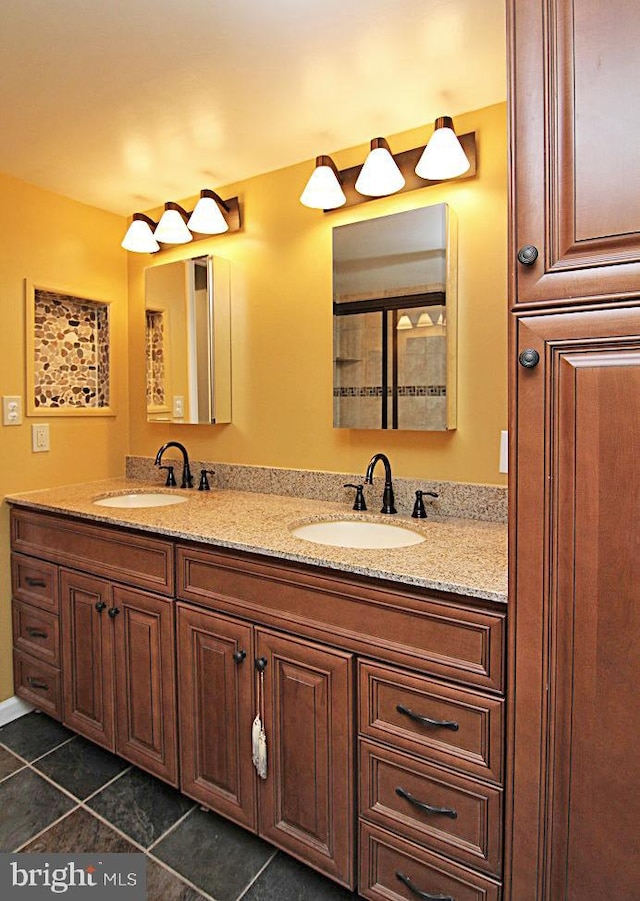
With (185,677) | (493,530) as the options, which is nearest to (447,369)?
(493,530)

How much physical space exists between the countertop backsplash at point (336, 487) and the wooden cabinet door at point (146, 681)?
699 mm

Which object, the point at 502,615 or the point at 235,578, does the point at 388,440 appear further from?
the point at 502,615

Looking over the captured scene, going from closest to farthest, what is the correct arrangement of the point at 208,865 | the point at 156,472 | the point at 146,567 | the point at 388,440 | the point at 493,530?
1. the point at 208,865
2. the point at 493,530
3. the point at 146,567
4. the point at 388,440
5. the point at 156,472

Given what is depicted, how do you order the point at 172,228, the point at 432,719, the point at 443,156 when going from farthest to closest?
the point at 172,228, the point at 443,156, the point at 432,719

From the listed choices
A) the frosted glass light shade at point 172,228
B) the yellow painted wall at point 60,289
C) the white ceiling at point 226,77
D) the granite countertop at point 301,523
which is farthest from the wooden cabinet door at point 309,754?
the frosted glass light shade at point 172,228

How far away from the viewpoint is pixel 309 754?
1.35m

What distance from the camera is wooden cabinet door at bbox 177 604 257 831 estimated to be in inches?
57.8

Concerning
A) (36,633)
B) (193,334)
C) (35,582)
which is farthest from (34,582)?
(193,334)

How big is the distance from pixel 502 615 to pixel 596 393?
475 mm

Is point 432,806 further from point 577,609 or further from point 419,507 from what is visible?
point 419,507

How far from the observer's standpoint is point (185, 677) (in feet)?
5.24

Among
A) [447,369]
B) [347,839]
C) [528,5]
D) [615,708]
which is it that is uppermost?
[528,5]

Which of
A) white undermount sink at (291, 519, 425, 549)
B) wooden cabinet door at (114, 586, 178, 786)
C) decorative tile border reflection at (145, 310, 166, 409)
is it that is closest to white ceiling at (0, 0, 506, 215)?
decorative tile border reflection at (145, 310, 166, 409)

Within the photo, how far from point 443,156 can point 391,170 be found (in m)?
0.18
